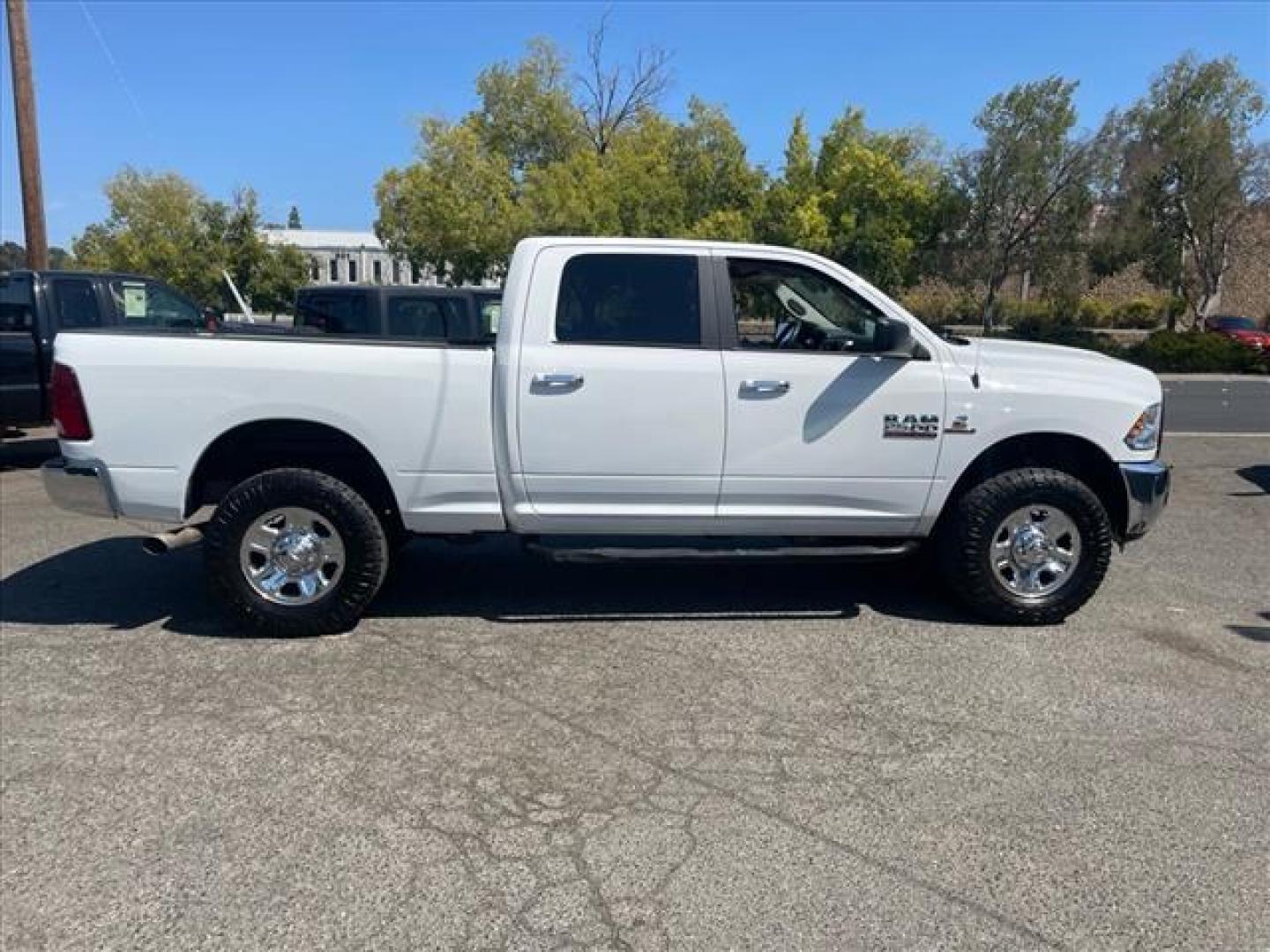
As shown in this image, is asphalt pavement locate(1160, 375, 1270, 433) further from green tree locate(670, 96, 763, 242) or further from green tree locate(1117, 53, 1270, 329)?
green tree locate(670, 96, 763, 242)

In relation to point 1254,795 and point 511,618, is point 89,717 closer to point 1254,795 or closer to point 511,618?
point 511,618

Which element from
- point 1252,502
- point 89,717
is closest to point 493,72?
point 1252,502

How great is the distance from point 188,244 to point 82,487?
144 ft

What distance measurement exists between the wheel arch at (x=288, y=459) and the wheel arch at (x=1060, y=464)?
3100mm

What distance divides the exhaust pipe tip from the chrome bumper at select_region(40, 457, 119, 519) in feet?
0.84

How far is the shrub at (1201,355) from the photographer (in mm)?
27172

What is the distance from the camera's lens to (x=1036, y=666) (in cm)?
459

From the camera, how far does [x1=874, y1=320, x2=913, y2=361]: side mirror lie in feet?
15.5

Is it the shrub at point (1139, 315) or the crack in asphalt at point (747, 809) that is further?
the shrub at point (1139, 315)

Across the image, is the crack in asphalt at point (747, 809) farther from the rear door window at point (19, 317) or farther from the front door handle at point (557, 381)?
the rear door window at point (19, 317)

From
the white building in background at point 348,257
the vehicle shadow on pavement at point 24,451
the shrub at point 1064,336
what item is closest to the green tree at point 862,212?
the shrub at point 1064,336

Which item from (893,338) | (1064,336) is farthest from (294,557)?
(1064,336)

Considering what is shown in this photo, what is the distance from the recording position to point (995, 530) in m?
5.00

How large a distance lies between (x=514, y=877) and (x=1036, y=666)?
2902 mm
